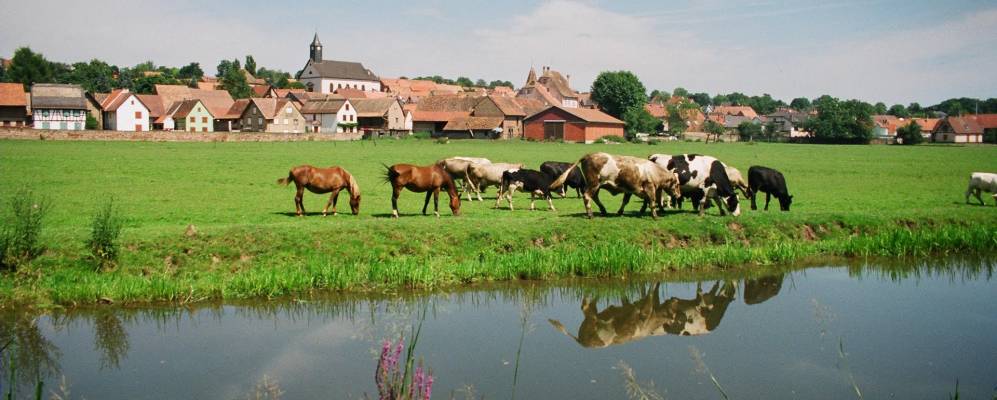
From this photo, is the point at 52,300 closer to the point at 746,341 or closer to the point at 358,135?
the point at 746,341

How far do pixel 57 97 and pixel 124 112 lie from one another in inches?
377

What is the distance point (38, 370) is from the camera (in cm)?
910

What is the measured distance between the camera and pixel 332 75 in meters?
174

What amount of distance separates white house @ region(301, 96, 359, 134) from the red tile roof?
114 feet

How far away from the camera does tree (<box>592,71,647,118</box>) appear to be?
112562 millimetres

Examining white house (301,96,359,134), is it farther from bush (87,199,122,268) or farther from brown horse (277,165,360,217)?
bush (87,199,122,268)

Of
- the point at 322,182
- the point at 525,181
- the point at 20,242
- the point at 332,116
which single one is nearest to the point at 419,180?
the point at 322,182

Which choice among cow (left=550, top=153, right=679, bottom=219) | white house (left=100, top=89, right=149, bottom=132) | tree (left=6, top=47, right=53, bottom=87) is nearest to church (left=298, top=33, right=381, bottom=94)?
tree (left=6, top=47, right=53, bottom=87)

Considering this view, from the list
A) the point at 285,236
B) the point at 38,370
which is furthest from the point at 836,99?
the point at 38,370

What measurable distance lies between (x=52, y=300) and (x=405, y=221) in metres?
7.31

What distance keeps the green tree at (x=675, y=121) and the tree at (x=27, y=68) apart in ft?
321

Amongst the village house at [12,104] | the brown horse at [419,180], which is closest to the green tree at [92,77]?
the village house at [12,104]

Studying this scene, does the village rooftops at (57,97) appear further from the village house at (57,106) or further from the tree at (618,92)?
the tree at (618,92)

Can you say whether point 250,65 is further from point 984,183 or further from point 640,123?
point 984,183
